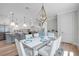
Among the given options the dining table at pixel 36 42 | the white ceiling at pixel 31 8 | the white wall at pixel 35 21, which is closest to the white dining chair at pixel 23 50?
the dining table at pixel 36 42

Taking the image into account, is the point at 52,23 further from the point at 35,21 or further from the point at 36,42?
the point at 36,42

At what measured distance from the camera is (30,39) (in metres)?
1.77

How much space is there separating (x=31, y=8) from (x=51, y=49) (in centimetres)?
87

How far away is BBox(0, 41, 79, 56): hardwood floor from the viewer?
172 centimetres

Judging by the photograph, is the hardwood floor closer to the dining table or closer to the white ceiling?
the dining table

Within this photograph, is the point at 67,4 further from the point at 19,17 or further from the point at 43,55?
the point at 43,55

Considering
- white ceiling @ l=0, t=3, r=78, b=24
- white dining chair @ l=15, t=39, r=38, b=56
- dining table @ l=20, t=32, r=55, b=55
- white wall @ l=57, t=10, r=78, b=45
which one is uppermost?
white ceiling @ l=0, t=3, r=78, b=24

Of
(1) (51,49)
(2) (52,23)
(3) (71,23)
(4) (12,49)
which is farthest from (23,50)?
(3) (71,23)

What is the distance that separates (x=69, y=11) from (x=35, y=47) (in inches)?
36.8

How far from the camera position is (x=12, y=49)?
171 cm

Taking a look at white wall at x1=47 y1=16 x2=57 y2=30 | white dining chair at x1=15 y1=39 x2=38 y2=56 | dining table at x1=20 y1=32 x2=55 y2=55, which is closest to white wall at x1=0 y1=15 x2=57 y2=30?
white wall at x1=47 y1=16 x2=57 y2=30

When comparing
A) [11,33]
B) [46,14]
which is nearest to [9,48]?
[11,33]

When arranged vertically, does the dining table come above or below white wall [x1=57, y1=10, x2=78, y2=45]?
below

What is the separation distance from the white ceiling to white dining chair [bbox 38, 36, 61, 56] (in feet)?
1.69
